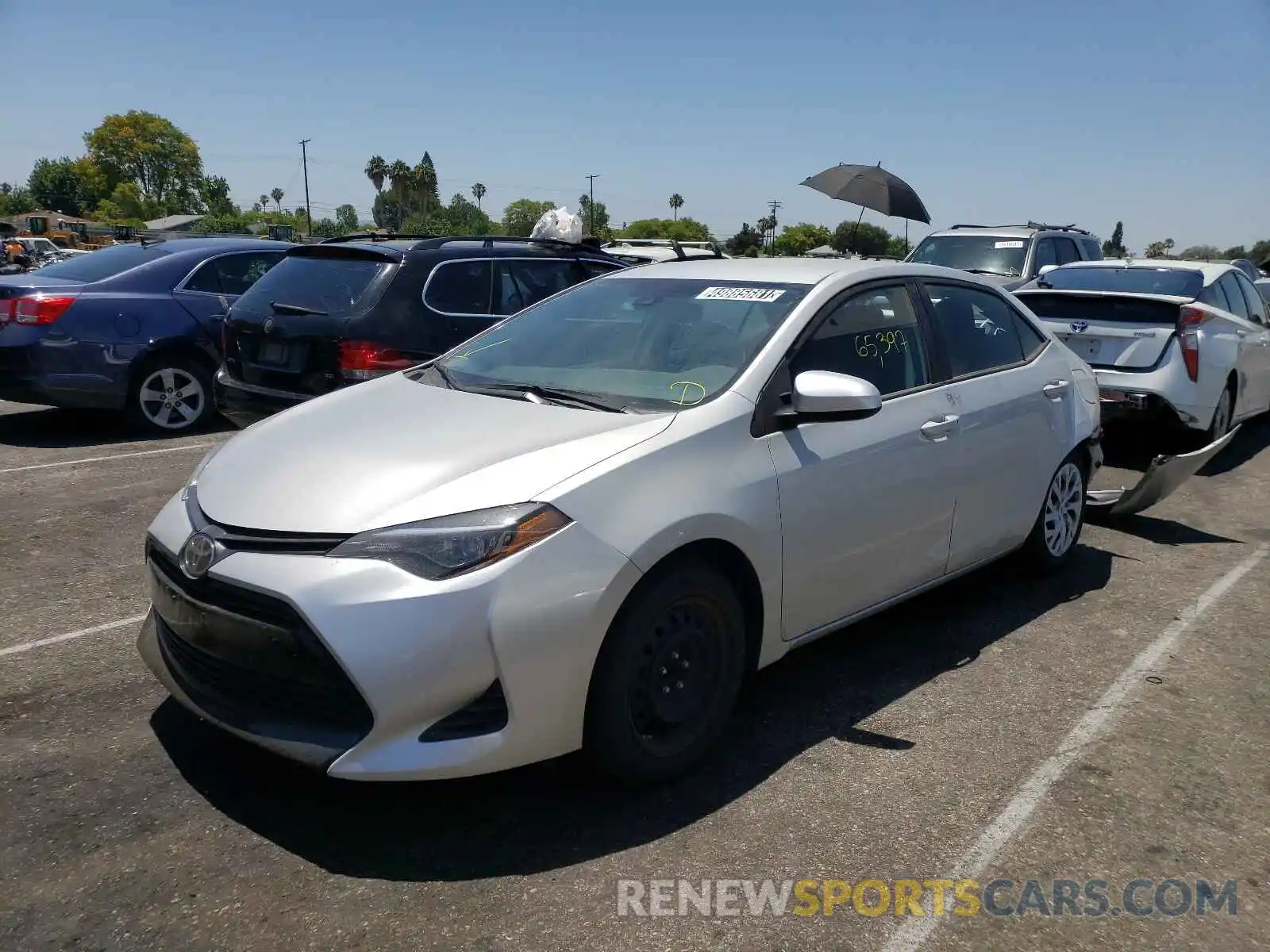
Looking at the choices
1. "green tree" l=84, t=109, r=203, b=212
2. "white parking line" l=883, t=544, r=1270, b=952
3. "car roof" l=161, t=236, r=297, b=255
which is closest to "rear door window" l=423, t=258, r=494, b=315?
"car roof" l=161, t=236, r=297, b=255

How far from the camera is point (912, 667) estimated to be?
174 inches

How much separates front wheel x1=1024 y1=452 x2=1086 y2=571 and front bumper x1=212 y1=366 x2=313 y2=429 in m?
4.32

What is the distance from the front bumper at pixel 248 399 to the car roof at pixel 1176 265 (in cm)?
673

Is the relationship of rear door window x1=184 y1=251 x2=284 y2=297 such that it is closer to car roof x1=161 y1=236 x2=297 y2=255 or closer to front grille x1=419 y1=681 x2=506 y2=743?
car roof x1=161 y1=236 x2=297 y2=255

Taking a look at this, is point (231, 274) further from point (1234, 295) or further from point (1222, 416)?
point (1234, 295)

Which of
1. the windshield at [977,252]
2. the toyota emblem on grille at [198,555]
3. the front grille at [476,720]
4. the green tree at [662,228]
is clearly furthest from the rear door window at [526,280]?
the green tree at [662,228]

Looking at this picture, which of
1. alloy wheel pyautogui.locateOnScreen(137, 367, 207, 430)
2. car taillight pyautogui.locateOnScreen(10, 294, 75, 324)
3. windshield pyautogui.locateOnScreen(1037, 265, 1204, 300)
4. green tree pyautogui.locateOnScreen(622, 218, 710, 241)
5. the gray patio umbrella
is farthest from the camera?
green tree pyautogui.locateOnScreen(622, 218, 710, 241)

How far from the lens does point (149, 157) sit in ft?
453

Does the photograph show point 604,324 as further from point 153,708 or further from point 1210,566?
point 1210,566

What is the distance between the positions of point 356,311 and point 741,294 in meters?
3.36

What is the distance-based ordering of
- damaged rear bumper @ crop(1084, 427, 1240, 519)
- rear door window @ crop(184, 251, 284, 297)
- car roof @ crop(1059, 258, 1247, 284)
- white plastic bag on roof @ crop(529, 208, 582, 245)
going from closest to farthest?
damaged rear bumper @ crop(1084, 427, 1240, 519) → car roof @ crop(1059, 258, 1247, 284) → rear door window @ crop(184, 251, 284, 297) → white plastic bag on roof @ crop(529, 208, 582, 245)

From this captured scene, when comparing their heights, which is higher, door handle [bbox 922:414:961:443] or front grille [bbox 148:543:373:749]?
door handle [bbox 922:414:961:443]

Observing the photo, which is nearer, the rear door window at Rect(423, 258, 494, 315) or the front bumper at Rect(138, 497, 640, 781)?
the front bumper at Rect(138, 497, 640, 781)

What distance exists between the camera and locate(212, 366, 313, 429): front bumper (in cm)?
684
